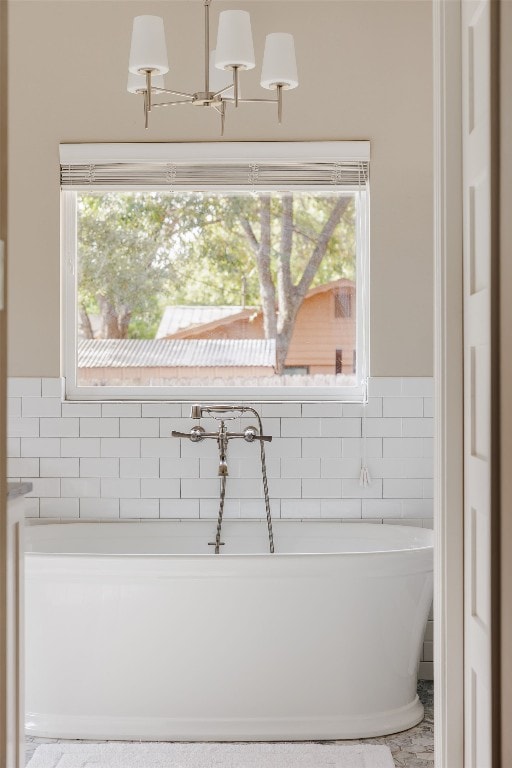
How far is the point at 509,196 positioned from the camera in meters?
1.69

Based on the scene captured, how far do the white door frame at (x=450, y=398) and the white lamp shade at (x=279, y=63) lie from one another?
1489 millimetres

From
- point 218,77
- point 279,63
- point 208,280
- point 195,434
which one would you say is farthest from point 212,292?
point 279,63

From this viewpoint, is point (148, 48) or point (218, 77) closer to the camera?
point (148, 48)

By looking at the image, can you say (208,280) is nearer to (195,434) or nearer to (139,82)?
(195,434)

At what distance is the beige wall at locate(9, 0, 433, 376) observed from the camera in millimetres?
4273

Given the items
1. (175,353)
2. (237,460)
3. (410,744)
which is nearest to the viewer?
(410,744)

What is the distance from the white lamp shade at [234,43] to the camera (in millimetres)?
3281

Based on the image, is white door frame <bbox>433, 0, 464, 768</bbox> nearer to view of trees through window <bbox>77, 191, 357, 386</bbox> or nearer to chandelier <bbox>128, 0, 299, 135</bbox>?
chandelier <bbox>128, 0, 299, 135</bbox>

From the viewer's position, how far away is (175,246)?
4.44 m

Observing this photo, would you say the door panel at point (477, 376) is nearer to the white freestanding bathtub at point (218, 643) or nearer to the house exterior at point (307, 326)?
the white freestanding bathtub at point (218, 643)

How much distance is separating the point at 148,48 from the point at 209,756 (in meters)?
2.56

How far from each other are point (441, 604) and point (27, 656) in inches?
74.7

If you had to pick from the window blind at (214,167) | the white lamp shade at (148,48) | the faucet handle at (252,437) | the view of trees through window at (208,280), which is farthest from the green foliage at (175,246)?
the white lamp shade at (148,48)

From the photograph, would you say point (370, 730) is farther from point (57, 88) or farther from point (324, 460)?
point (57, 88)
